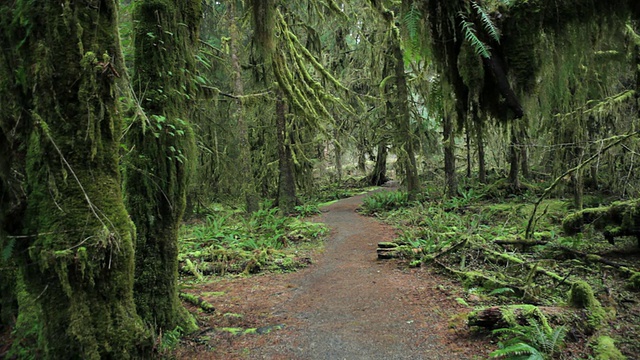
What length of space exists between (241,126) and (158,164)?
304 inches

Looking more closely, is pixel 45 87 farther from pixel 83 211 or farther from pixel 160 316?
pixel 160 316

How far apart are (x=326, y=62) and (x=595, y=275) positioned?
653 inches

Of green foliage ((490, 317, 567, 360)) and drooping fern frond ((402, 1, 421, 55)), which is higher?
drooping fern frond ((402, 1, 421, 55))

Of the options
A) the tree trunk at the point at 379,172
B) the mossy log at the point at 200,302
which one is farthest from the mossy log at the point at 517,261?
the tree trunk at the point at 379,172

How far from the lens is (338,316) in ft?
16.0

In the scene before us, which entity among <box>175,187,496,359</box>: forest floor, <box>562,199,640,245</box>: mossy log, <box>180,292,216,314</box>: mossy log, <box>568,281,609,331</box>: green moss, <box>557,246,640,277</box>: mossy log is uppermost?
<box>562,199,640,245</box>: mossy log

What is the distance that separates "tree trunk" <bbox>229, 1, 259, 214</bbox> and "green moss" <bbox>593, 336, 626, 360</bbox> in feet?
33.3

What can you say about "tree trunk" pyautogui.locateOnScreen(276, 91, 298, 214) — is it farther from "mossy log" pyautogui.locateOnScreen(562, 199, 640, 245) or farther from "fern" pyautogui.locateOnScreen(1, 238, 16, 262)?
"fern" pyautogui.locateOnScreen(1, 238, 16, 262)

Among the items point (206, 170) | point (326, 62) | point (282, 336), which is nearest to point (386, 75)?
point (326, 62)

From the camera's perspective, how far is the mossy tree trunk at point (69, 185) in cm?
263

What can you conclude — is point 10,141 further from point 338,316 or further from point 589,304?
point 589,304

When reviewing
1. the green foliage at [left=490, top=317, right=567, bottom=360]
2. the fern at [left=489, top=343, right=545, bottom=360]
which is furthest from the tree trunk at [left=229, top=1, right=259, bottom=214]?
the fern at [left=489, top=343, right=545, bottom=360]

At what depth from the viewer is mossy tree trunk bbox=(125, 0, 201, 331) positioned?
13.7 ft

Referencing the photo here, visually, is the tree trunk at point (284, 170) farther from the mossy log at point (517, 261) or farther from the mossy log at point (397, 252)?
the mossy log at point (517, 261)
